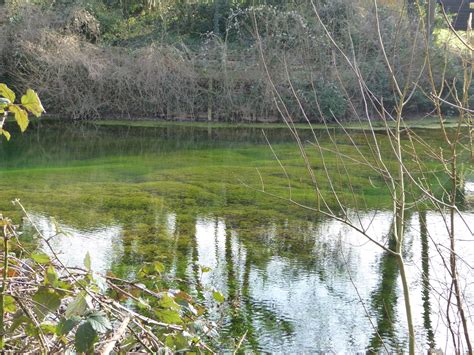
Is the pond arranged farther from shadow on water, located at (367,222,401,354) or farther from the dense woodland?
the dense woodland

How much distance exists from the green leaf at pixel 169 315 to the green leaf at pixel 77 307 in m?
0.29

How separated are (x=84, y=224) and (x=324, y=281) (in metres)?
Result: 2.79

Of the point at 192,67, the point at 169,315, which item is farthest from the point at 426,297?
the point at 192,67

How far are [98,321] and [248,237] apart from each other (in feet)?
17.8

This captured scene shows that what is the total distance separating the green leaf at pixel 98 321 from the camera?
4.34 ft

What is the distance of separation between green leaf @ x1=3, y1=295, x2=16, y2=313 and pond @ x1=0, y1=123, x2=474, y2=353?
0.62 ft

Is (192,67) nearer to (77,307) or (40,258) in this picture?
(40,258)

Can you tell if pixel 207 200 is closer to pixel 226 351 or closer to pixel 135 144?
pixel 226 351

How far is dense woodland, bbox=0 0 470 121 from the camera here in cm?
1634

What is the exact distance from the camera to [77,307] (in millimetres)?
1357

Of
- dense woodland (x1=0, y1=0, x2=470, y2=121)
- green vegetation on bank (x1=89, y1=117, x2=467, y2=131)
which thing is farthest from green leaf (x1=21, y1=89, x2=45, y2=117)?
dense woodland (x1=0, y1=0, x2=470, y2=121)

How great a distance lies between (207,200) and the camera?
8.34 meters

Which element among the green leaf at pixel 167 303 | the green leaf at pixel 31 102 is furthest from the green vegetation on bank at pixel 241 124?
the green leaf at pixel 31 102

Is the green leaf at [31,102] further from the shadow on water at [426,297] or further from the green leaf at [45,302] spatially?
the shadow on water at [426,297]
